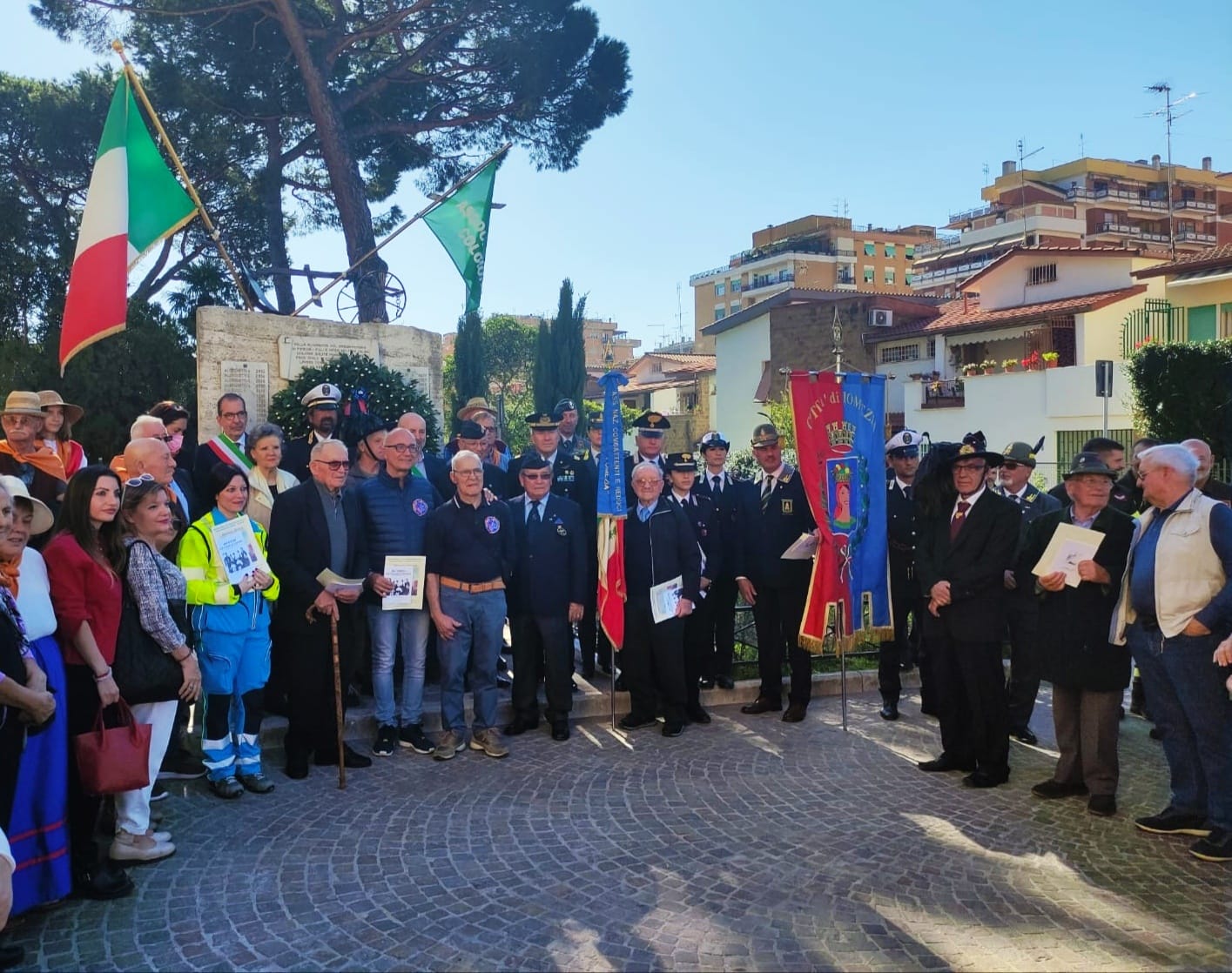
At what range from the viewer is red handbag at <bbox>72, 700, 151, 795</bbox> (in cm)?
398

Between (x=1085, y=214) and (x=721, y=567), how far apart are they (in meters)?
58.0

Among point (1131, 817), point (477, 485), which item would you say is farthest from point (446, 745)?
point (1131, 817)

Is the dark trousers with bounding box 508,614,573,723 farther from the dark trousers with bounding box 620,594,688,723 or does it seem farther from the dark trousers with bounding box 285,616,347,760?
the dark trousers with bounding box 285,616,347,760

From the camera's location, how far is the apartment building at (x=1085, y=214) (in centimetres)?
5306

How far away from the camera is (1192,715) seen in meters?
4.62

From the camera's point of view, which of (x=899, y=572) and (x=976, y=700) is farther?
(x=899, y=572)

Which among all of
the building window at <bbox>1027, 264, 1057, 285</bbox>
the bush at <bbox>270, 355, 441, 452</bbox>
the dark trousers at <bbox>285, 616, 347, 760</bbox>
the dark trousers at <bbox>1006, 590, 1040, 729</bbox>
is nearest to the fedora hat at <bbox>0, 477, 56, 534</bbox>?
the dark trousers at <bbox>285, 616, 347, 760</bbox>

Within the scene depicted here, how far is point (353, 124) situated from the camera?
16.3 m

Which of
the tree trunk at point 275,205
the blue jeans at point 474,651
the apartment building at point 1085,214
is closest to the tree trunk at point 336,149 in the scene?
the tree trunk at point 275,205

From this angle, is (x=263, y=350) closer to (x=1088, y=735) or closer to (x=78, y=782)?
(x=78, y=782)

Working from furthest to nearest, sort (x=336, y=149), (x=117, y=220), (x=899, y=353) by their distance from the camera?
(x=899, y=353) → (x=336, y=149) → (x=117, y=220)

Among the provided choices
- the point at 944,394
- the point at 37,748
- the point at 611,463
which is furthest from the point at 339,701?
the point at 944,394

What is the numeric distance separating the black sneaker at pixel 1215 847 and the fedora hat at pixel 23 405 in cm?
704

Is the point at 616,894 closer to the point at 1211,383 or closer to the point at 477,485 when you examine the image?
the point at 477,485
